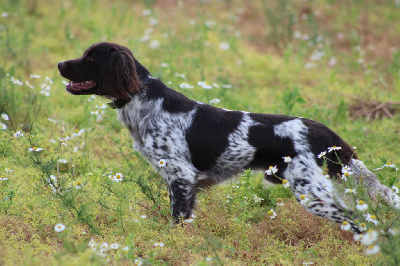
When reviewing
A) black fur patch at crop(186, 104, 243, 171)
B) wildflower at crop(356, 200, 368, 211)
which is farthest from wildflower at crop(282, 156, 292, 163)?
wildflower at crop(356, 200, 368, 211)

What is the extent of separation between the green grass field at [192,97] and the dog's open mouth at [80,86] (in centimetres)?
52

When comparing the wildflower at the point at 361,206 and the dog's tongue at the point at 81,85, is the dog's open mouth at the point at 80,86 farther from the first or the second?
the wildflower at the point at 361,206

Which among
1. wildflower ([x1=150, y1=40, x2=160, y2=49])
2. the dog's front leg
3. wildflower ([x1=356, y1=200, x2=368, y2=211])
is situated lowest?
wildflower ([x1=150, y1=40, x2=160, y2=49])

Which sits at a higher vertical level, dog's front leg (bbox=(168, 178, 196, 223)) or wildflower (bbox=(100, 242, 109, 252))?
wildflower (bbox=(100, 242, 109, 252))

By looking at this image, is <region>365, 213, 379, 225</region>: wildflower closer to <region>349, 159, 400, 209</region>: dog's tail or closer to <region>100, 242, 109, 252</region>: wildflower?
<region>349, 159, 400, 209</region>: dog's tail

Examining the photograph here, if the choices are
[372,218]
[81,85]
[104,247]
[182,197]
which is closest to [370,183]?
[372,218]

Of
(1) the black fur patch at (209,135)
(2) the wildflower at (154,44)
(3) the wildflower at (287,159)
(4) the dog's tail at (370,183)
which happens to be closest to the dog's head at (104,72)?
(1) the black fur patch at (209,135)

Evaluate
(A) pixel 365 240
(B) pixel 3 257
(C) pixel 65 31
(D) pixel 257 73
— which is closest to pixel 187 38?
(D) pixel 257 73

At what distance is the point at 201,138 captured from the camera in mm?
4195

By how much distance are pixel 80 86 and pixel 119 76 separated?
0.41 metres

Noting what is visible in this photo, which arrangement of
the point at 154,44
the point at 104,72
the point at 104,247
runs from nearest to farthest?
the point at 104,247 < the point at 104,72 < the point at 154,44

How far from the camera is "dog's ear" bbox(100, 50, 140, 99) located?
411cm

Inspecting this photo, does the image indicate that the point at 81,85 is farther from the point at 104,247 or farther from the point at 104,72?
the point at 104,247

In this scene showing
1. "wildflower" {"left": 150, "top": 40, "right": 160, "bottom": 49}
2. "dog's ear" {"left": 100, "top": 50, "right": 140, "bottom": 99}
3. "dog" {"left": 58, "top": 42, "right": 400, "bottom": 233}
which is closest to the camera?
"dog" {"left": 58, "top": 42, "right": 400, "bottom": 233}
